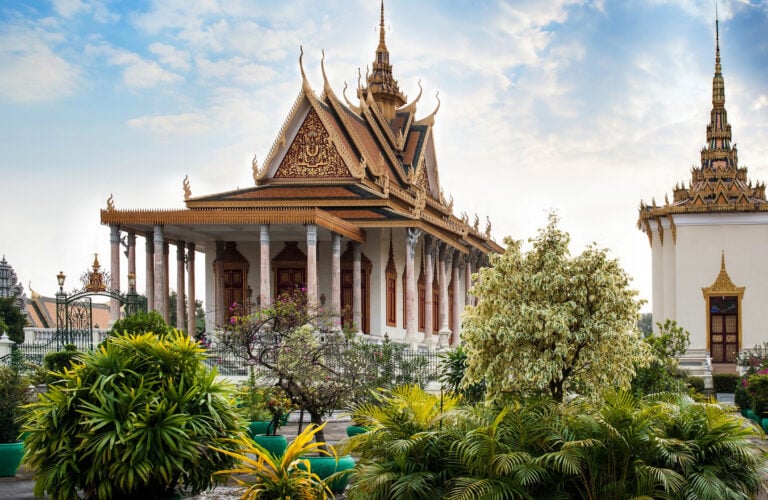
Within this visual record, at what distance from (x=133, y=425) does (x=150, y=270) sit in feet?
68.6

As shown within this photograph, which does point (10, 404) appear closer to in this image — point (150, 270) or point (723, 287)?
point (150, 270)

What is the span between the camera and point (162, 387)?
35.9ft

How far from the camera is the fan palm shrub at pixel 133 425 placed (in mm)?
10523

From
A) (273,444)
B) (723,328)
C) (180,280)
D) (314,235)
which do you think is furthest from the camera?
(180,280)

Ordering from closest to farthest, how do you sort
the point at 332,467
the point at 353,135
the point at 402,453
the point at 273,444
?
the point at 402,453, the point at 332,467, the point at 273,444, the point at 353,135

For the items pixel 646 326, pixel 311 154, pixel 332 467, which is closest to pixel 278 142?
pixel 311 154

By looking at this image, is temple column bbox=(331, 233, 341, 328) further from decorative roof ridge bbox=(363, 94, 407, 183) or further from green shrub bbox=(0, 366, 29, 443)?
green shrub bbox=(0, 366, 29, 443)

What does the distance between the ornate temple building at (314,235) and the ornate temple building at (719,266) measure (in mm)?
7782

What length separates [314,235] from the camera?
2795cm

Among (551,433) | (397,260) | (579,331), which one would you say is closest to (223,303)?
(397,260)

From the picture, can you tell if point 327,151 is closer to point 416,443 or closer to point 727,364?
point 727,364

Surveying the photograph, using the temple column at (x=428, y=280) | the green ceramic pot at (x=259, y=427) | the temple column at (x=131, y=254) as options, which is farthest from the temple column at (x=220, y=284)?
the green ceramic pot at (x=259, y=427)

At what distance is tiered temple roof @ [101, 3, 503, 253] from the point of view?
28.8 metres

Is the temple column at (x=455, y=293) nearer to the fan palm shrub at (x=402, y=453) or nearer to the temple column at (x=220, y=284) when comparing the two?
the temple column at (x=220, y=284)
